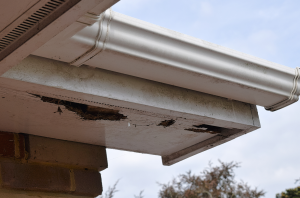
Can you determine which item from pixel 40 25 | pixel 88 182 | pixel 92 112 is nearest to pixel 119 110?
pixel 92 112

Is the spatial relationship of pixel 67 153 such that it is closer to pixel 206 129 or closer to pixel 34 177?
pixel 34 177

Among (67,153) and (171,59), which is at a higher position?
(171,59)

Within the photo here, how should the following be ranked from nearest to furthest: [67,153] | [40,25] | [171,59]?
1. [40,25]
2. [171,59]
3. [67,153]

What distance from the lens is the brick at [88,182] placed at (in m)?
2.05

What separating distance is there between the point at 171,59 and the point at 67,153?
0.95 meters

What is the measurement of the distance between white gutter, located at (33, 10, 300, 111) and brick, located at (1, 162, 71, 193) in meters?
0.74

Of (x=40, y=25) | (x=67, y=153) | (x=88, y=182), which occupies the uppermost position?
(x=40, y=25)

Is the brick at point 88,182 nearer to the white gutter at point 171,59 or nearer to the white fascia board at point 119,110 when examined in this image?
the white fascia board at point 119,110

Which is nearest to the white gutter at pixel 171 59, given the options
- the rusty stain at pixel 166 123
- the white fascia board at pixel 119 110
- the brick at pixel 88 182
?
the white fascia board at pixel 119 110

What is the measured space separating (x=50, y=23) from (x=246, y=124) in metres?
1.31

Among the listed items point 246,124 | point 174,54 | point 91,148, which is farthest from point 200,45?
point 91,148

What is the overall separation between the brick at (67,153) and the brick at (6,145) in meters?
0.09

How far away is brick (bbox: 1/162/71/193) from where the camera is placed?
5.79 feet

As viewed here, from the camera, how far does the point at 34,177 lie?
1863 mm
